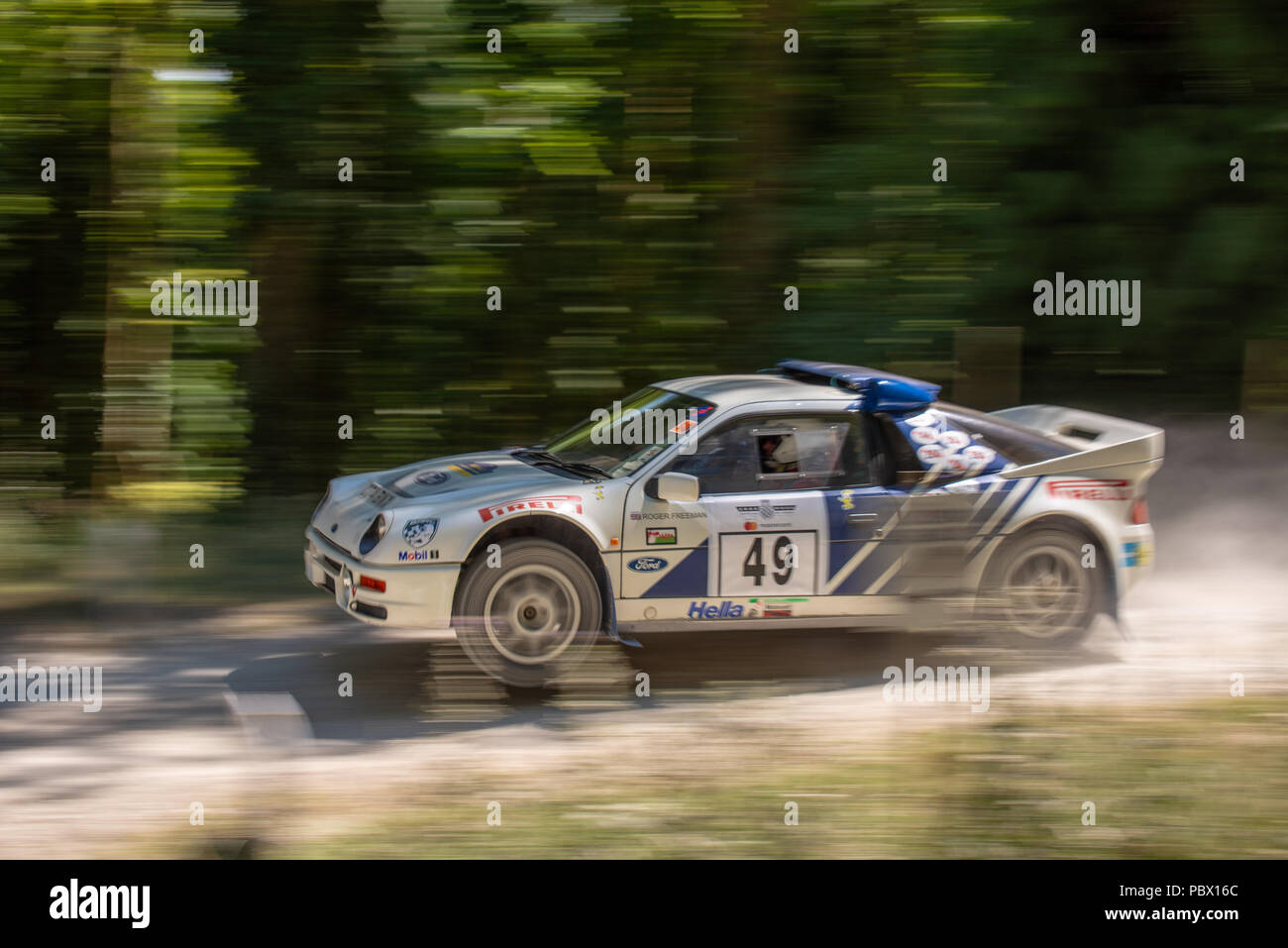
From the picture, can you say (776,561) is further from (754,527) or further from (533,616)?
(533,616)

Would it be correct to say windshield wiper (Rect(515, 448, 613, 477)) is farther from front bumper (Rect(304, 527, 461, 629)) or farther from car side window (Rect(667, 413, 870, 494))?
front bumper (Rect(304, 527, 461, 629))

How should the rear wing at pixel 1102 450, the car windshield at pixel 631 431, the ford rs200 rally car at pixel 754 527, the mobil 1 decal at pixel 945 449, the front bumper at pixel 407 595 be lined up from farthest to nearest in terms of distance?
the rear wing at pixel 1102 450 < the mobil 1 decal at pixel 945 449 < the car windshield at pixel 631 431 < the ford rs200 rally car at pixel 754 527 < the front bumper at pixel 407 595

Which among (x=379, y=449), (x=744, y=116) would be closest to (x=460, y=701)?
(x=379, y=449)

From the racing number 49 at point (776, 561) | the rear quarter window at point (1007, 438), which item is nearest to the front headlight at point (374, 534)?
the racing number 49 at point (776, 561)

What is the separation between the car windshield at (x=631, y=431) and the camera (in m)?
6.23

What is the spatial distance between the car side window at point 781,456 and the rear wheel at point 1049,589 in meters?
0.94

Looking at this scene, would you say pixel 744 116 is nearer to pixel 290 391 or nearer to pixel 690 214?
pixel 690 214

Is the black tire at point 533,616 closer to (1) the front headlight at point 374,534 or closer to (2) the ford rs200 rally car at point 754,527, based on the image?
(2) the ford rs200 rally car at point 754,527

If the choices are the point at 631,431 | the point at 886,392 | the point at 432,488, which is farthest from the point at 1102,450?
the point at 432,488

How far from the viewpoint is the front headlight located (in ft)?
19.1

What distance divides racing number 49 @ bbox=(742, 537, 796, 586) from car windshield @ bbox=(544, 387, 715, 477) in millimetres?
655

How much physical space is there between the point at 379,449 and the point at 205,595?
7.46 feet

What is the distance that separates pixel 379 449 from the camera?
31.7 ft

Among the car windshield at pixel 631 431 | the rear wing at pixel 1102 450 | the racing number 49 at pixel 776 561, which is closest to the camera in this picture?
the racing number 49 at pixel 776 561
